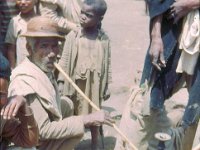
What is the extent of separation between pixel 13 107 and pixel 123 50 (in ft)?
22.1

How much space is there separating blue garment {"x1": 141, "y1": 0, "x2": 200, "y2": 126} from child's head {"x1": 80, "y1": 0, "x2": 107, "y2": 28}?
822 millimetres

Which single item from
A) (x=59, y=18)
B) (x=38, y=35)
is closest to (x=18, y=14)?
(x=59, y=18)

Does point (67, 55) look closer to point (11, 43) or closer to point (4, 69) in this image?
point (11, 43)

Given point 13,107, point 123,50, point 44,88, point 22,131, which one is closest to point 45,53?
point 44,88

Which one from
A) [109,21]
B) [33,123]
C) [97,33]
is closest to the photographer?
[33,123]

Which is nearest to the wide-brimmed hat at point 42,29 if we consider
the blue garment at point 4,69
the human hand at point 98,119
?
the human hand at point 98,119

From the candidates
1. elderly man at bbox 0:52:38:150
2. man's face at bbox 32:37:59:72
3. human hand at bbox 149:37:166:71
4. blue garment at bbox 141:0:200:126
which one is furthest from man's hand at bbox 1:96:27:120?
blue garment at bbox 141:0:200:126

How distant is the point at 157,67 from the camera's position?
4.66 metres

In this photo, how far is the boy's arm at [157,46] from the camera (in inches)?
182

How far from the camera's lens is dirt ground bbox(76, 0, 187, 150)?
258 inches

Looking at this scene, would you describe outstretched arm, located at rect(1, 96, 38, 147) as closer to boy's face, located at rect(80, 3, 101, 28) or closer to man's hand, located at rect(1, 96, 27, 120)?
man's hand, located at rect(1, 96, 27, 120)

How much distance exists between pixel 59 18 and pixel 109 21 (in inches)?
247

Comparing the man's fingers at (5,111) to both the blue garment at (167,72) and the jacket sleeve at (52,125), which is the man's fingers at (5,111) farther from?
the blue garment at (167,72)

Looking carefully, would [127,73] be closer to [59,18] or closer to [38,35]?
[59,18]
